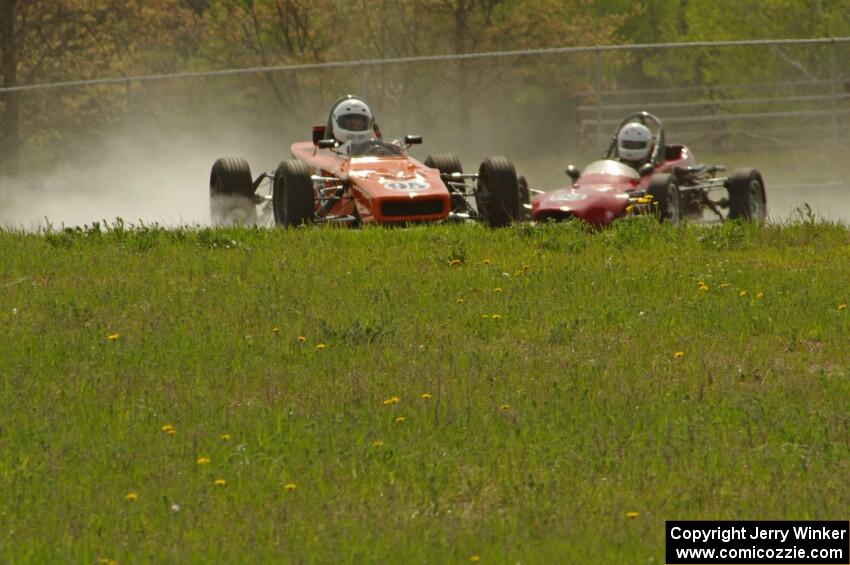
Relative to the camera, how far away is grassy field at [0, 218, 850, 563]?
261 inches

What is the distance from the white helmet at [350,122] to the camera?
2012 cm

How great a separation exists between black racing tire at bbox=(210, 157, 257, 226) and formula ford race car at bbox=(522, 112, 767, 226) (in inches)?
138

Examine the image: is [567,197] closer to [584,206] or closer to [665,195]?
[584,206]

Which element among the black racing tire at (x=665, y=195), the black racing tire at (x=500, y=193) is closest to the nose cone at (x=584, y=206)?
the black racing tire at (x=500, y=193)

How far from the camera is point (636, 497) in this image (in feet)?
22.8

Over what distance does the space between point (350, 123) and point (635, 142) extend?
11.9 feet

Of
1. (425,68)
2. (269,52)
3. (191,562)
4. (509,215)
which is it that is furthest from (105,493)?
(269,52)

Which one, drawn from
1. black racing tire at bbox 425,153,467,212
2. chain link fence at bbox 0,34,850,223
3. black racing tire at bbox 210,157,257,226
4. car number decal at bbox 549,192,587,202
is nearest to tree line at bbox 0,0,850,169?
chain link fence at bbox 0,34,850,223

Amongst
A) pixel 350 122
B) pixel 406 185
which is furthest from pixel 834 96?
pixel 406 185

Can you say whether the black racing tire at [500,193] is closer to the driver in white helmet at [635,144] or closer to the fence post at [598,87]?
the driver in white helmet at [635,144]

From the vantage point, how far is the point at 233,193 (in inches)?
782

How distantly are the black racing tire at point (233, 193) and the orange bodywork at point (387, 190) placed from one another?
90 centimetres

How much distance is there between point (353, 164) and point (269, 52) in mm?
26943

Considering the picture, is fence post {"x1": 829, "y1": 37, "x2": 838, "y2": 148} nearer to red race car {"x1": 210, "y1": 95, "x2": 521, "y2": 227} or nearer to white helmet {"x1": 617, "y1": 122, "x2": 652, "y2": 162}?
white helmet {"x1": 617, "y1": 122, "x2": 652, "y2": 162}
